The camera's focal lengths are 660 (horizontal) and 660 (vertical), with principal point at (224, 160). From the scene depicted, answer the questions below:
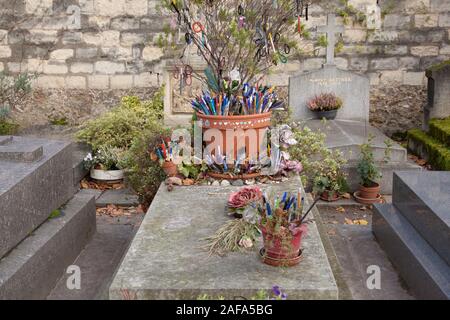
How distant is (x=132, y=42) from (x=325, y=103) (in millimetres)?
3272

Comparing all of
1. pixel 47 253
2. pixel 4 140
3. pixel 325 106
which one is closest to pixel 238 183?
pixel 47 253

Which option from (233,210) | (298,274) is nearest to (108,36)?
(233,210)

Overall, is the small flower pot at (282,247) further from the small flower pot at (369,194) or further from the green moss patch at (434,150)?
the green moss patch at (434,150)

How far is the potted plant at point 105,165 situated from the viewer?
757 cm

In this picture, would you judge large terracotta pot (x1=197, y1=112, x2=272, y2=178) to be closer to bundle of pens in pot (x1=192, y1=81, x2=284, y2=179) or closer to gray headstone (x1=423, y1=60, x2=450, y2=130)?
bundle of pens in pot (x1=192, y1=81, x2=284, y2=179)

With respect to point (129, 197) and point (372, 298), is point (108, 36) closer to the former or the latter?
point (129, 197)

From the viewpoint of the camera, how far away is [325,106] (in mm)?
8836

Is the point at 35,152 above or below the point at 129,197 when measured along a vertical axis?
above

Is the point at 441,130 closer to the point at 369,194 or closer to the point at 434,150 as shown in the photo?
the point at 434,150

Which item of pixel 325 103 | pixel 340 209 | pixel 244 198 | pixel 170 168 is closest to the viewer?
pixel 244 198

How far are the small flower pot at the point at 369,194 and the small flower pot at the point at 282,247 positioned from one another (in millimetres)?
3845

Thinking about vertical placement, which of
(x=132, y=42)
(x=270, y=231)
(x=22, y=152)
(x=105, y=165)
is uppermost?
(x=132, y=42)
